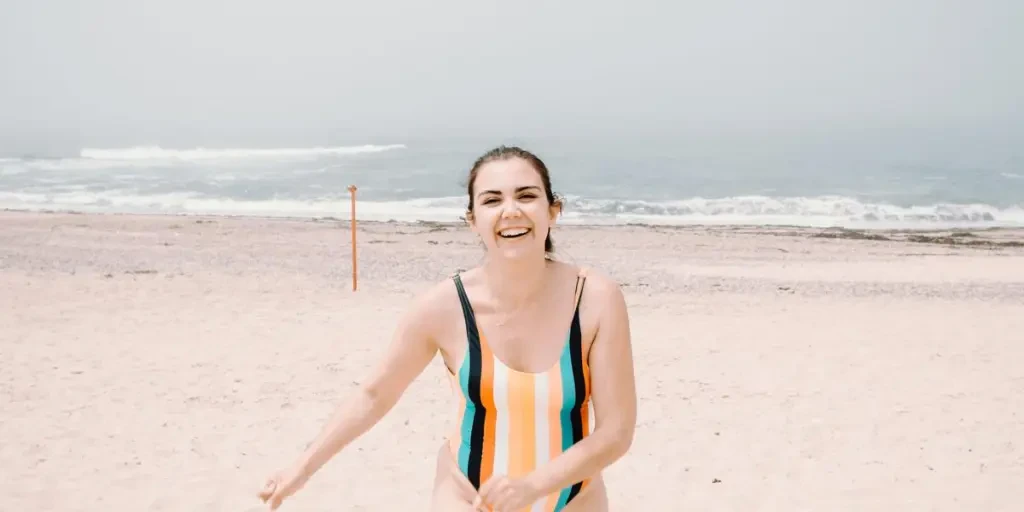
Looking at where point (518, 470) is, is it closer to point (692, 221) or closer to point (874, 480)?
point (874, 480)

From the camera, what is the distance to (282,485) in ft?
7.59

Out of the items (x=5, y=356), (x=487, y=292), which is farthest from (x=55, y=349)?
(x=487, y=292)

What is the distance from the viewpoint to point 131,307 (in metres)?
11.2

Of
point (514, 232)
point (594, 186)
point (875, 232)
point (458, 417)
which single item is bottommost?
point (875, 232)

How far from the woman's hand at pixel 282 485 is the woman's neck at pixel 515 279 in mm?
662

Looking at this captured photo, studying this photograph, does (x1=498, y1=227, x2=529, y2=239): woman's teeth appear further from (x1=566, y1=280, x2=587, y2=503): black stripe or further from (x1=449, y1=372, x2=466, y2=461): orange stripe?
(x1=449, y1=372, x2=466, y2=461): orange stripe

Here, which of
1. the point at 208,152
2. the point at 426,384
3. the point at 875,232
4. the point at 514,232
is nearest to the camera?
the point at 514,232

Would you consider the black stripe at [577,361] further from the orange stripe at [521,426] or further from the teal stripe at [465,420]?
the teal stripe at [465,420]

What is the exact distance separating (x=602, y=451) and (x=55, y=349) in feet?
26.7

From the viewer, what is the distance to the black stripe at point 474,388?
219 cm

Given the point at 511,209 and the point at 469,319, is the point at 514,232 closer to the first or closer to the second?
the point at 511,209

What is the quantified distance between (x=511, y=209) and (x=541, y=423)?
1.66ft

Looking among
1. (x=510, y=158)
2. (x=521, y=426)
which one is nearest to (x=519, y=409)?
(x=521, y=426)

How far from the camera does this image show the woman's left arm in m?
2.04
